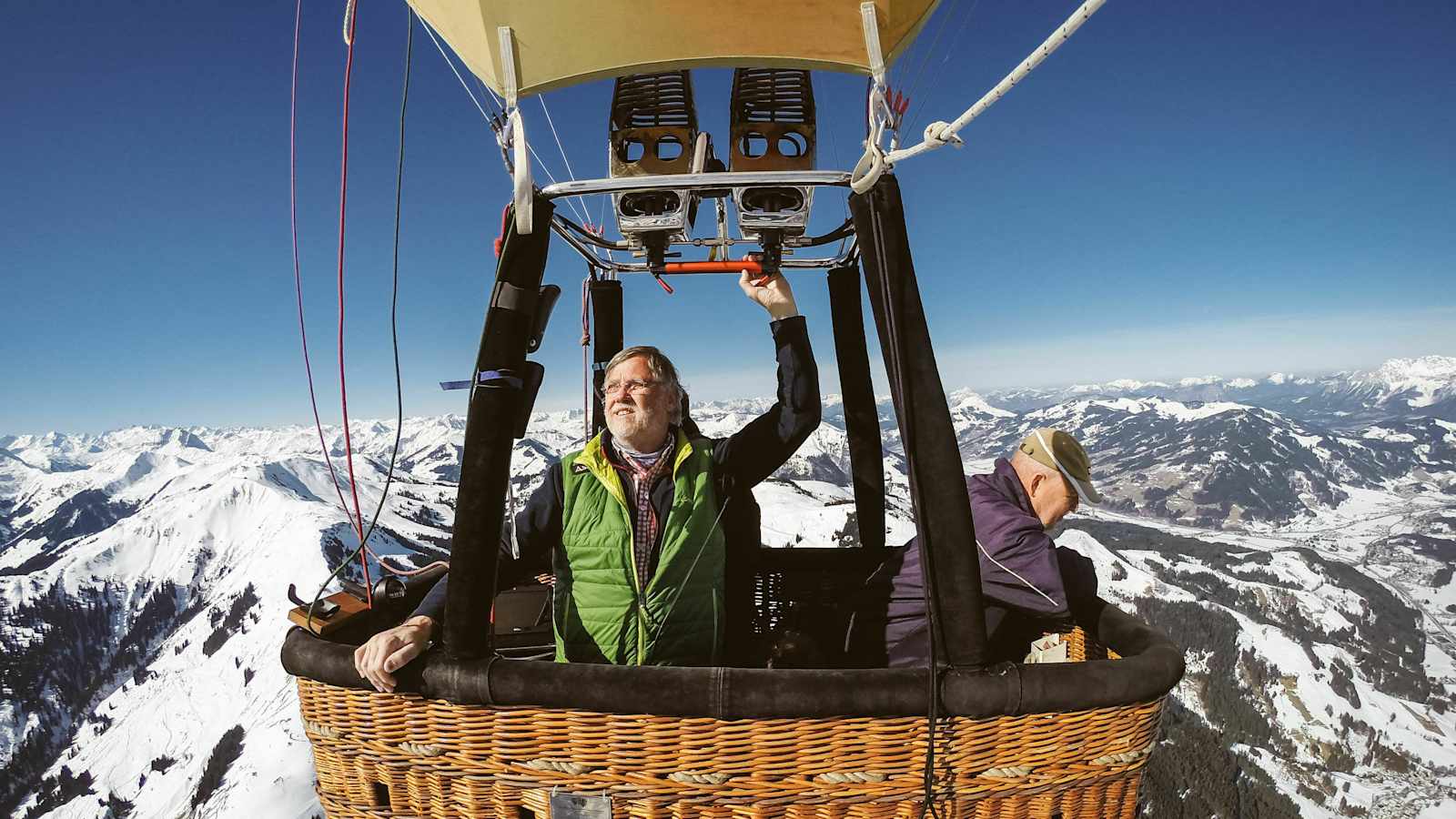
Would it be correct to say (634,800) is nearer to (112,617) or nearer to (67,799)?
(67,799)

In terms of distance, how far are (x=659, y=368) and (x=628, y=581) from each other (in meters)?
0.97

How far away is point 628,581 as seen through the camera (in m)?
2.52

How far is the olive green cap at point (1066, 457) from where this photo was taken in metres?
2.61

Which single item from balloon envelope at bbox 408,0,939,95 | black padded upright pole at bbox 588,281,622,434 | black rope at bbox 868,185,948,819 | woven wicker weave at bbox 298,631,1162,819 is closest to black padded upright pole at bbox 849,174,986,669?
black rope at bbox 868,185,948,819

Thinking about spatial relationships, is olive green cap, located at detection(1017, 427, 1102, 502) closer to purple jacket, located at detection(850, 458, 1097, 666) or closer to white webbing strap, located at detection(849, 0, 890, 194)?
purple jacket, located at detection(850, 458, 1097, 666)

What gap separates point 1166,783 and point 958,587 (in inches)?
3745

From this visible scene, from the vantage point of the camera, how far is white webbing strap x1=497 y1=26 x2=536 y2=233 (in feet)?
5.94

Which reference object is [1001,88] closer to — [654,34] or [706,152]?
[654,34]

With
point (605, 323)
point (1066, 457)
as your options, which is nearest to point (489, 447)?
point (1066, 457)

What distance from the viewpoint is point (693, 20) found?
185 cm

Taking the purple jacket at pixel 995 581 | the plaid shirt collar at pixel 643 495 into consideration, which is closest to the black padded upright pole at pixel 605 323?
the plaid shirt collar at pixel 643 495

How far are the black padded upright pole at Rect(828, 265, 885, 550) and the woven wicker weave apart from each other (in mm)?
1906

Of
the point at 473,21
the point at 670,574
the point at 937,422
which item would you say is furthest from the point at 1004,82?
the point at 670,574

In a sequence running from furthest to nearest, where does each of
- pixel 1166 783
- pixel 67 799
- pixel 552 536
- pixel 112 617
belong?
1. pixel 112 617
2. pixel 67 799
3. pixel 1166 783
4. pixel 552 536
